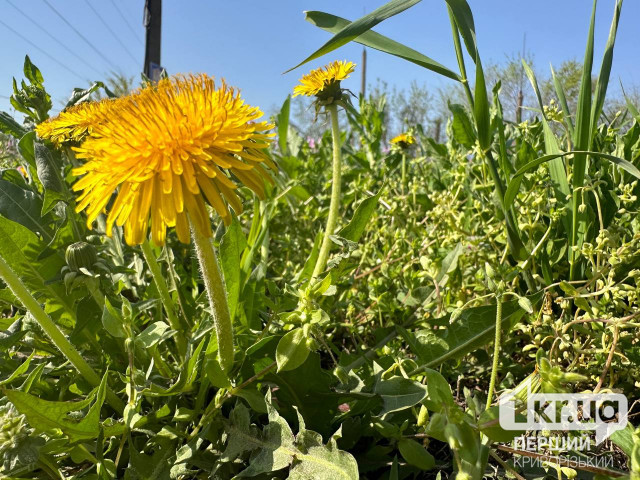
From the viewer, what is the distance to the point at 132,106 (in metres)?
0.94

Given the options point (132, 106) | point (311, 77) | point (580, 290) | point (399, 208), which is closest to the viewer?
point (132, 106)

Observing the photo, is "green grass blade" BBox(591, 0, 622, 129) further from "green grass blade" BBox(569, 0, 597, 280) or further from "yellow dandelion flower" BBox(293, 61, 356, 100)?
"yellow dandelion flower" BBox(293, 61, 356, 100)

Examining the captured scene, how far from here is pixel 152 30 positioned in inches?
340

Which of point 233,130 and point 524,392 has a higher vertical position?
point 233,130

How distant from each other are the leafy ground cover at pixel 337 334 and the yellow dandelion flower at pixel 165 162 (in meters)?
0.09

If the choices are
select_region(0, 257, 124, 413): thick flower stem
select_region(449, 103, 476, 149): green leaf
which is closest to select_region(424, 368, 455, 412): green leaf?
select_region(0, 257, 124, 413): thick flower stem

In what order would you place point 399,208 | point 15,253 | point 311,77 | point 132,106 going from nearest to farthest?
1. point 132,106
2. point 15,253
3. point 311,77
4. point 399,208

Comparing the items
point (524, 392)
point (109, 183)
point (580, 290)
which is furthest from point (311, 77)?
point (524, 392)

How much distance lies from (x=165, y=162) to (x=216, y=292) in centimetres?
28

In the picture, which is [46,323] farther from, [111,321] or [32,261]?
[32,261]

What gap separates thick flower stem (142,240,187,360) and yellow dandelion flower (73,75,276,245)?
0.33m

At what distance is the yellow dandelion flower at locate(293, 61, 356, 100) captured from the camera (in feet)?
4.95

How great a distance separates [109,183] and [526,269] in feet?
3.92

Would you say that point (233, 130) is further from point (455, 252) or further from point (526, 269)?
point (526, 269)
